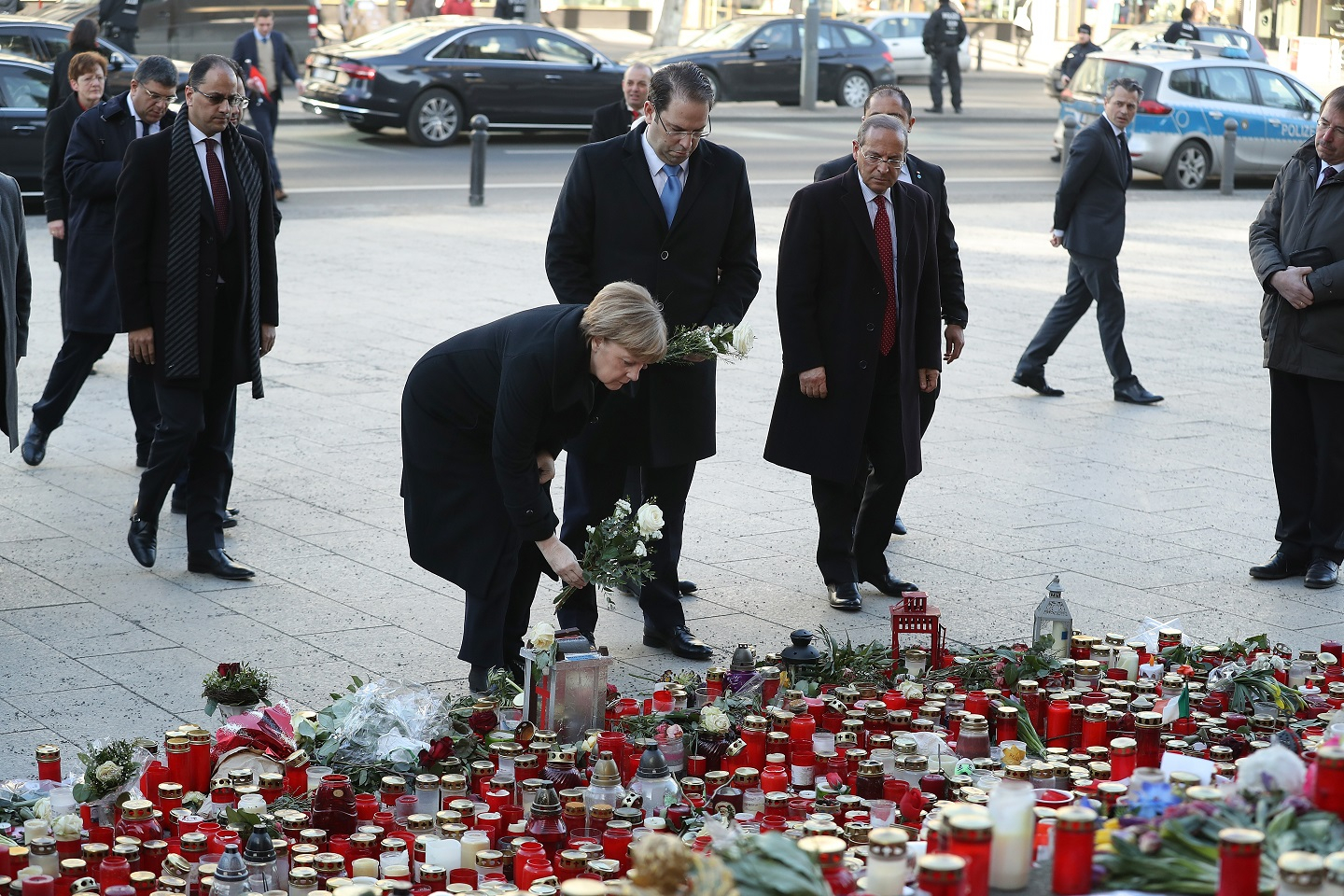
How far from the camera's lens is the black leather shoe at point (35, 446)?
8016 mm

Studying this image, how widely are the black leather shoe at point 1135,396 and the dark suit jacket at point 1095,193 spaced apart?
830 millimetres

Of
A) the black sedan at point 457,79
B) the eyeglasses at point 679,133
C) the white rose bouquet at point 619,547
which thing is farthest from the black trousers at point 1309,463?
the black sedan at point 457,79

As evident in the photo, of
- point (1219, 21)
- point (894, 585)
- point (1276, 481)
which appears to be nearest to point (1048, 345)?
point (1276, 481)

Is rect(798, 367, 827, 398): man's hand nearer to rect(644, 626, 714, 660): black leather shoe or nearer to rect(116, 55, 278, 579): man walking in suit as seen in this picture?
rect(644, 626, 714, 660): black leather shoe

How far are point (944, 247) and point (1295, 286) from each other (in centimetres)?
146

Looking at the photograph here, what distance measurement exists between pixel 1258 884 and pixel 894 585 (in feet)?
12.8

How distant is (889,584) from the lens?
658 cm

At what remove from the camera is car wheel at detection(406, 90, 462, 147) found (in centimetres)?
2181

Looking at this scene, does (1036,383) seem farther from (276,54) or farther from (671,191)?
(276,54)

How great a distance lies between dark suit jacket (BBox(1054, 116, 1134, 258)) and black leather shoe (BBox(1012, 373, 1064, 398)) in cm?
81

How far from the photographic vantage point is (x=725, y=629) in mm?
6109

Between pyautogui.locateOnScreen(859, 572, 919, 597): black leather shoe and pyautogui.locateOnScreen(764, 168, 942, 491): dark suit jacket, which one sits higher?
pyautogui.locateOnScreen(764, 168, 942, 491): dark suit jacket

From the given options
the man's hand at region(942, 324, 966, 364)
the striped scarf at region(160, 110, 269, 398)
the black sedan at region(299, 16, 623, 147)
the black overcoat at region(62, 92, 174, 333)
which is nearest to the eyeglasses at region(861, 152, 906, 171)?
the man's hand at region(942, 324, 966, 364)

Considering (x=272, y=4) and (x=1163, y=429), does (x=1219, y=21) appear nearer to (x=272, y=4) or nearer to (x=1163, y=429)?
(x=272, y=4)
